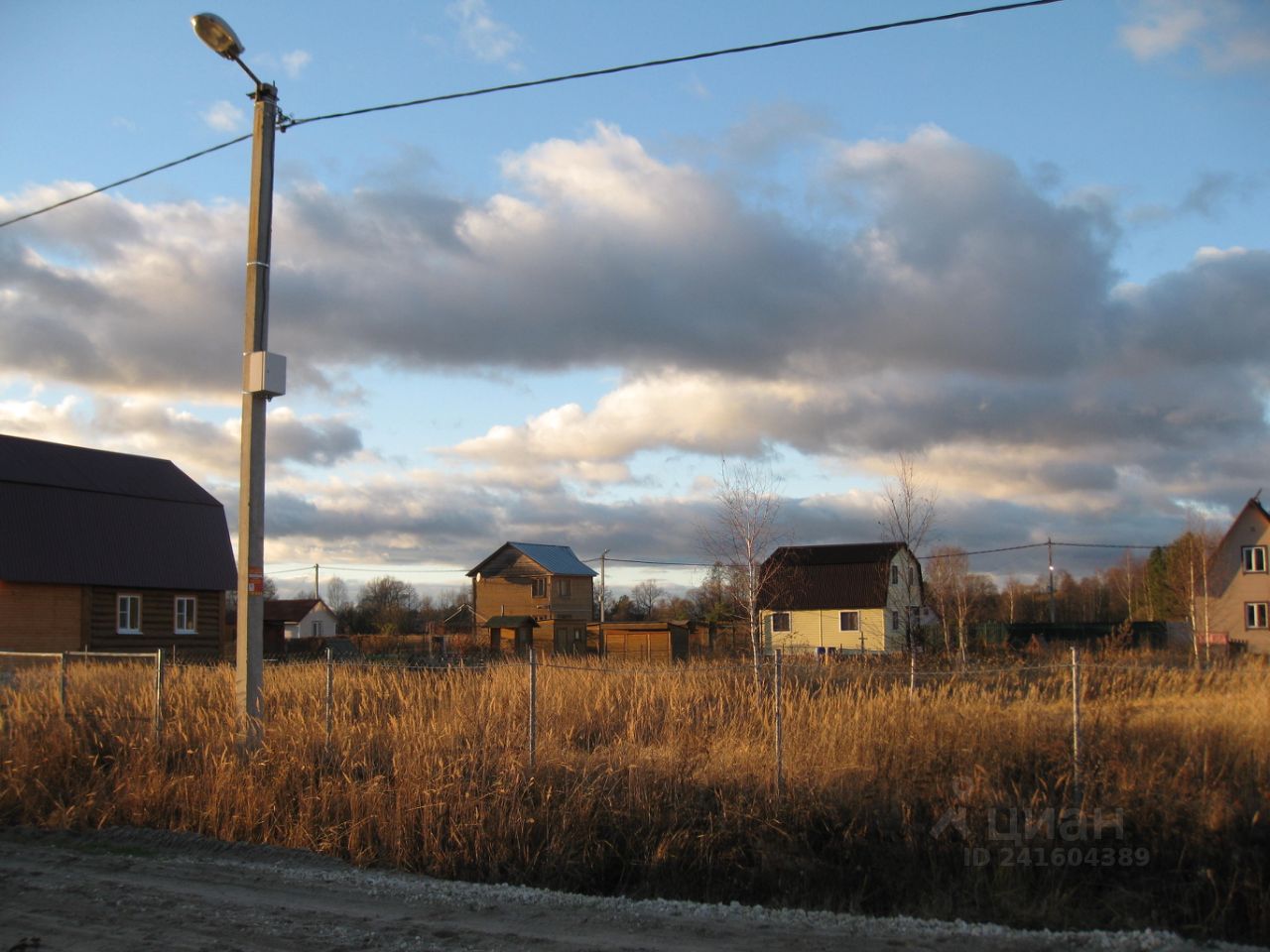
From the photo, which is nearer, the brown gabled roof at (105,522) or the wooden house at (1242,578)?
the brown gabled roof at (105,522)

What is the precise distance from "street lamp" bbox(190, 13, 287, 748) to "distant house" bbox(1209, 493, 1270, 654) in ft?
163

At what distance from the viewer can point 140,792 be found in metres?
9.61

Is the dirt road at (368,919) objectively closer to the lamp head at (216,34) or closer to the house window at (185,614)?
the lamp head at (216,34)

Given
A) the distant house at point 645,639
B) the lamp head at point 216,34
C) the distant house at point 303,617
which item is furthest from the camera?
the distant house at point 303,617

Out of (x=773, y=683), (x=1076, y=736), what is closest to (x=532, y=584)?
(x=773, y=683)

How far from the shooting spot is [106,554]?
35.0m

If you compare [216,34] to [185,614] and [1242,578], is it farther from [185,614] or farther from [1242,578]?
[1242,578]

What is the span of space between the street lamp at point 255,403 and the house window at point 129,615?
2825 cm

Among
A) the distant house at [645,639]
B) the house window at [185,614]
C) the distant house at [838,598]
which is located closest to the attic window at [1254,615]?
the distant house at [838,598]

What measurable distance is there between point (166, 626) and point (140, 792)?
29.9m

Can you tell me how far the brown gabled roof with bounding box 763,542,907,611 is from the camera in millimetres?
49500

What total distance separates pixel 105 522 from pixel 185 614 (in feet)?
14.8

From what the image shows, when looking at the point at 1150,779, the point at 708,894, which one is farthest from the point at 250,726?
the point at 1150,779

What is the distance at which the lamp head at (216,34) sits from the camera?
9727 mm
